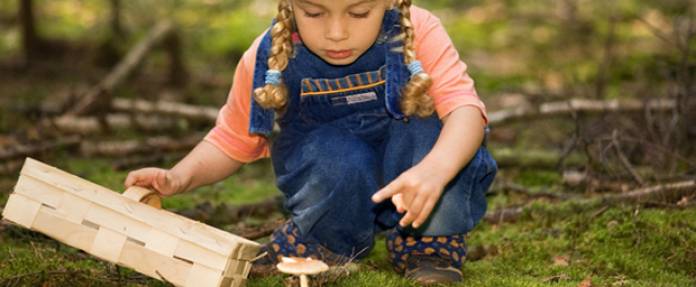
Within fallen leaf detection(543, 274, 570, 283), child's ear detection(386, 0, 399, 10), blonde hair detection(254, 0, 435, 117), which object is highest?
child's ear detection(386, 0, 399, 10)

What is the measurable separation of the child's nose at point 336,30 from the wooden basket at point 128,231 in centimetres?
72

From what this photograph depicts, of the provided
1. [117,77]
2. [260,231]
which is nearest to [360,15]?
[260,231]

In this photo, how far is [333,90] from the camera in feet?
10.1

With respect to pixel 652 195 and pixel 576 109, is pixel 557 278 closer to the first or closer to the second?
pixel 652 195

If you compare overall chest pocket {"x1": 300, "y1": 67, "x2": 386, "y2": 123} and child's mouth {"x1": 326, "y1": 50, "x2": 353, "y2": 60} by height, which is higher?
child's mouth {"x1": 326, "y1": 50, "x2": 353, "y2": 60}

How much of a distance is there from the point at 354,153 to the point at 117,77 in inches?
178

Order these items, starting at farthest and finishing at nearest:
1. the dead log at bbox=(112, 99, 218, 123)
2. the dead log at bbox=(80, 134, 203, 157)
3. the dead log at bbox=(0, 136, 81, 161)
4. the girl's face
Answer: the dead log at bbox=(112, 99, 218, 123) < the dead log at bbox=(80, 134, 203, 157) < the dead log at bbox=(0, 136, 81, 161) < the girl's face

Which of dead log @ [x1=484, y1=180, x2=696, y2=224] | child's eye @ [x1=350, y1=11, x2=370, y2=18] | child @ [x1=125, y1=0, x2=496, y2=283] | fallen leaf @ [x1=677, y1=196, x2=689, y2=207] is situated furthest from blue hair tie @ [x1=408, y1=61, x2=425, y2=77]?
fallen leaf @ [x1=677, y1=196, x2=689, y2=207]

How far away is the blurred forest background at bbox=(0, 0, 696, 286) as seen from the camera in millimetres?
3252

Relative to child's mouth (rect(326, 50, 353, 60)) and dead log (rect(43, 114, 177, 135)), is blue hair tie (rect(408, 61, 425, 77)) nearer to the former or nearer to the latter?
child's mouth (rect(326, 50, 353, 60))

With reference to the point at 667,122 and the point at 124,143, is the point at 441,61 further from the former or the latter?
the point at 124,143

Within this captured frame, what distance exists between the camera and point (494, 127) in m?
6.12

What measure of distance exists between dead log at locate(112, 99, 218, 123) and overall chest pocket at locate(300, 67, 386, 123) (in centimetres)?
277

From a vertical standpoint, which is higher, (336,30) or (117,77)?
(336,30)
